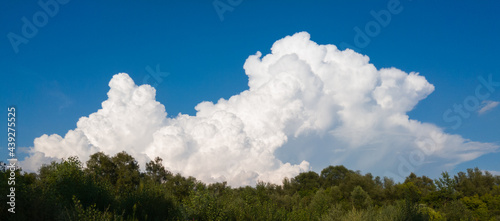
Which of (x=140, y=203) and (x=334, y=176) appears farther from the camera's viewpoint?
(x=334, y=176)

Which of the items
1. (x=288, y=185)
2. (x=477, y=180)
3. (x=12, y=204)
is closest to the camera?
(x=12, y=204)

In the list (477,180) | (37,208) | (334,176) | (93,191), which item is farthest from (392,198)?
(37,208)

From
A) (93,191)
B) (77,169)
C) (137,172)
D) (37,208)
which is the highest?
(137,172)

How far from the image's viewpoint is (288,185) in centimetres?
14250

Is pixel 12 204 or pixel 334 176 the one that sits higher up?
pixel 334 176

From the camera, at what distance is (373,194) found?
309 ft

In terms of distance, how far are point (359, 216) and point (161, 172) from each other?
204 feet

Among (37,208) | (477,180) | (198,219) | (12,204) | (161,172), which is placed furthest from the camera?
(477,180)

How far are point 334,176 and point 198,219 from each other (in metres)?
126

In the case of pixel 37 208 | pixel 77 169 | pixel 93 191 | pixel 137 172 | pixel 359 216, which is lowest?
pixel 359 216

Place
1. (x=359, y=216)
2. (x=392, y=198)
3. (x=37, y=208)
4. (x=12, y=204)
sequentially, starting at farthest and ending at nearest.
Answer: (x=392, y=198) → (x=359, y=216) → (x=37, y=208) → (x=12, y=204)

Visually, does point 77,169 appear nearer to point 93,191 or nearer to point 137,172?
point 93,191

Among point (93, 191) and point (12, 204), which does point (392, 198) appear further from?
point (12, 204)

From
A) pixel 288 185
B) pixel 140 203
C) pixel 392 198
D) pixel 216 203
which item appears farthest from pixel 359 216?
pixel 288 185
